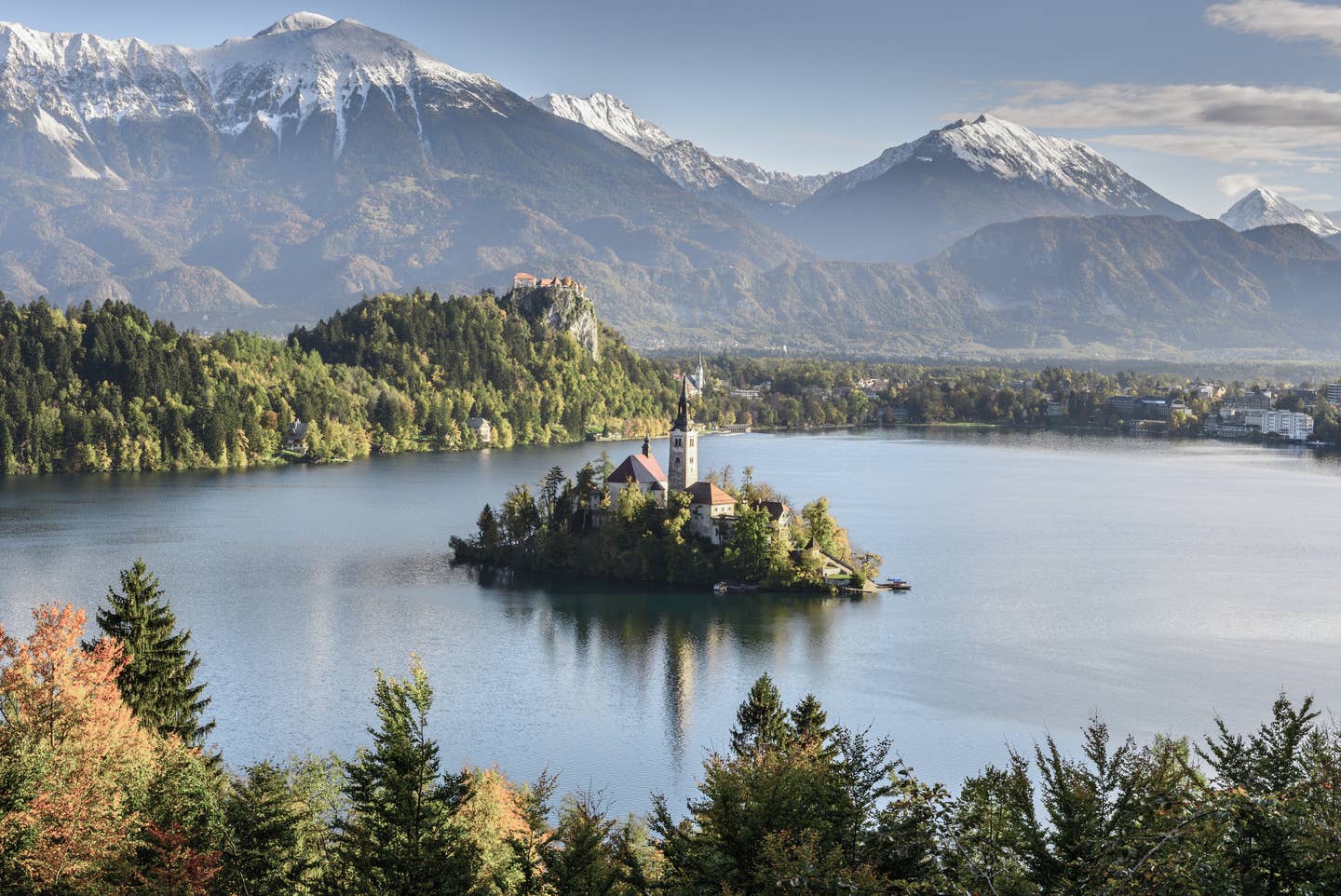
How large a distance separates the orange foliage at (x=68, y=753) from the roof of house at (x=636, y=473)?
1239 inches

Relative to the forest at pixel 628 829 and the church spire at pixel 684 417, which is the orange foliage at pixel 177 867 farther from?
the church spire at pixel 684 417

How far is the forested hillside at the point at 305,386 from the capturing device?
280ft

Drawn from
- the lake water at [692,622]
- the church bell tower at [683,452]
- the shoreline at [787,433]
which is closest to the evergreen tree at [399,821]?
the lake water at [692,622]

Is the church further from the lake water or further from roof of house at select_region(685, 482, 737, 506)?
the lake water

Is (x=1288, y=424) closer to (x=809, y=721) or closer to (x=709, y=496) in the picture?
(x=709, y=496)

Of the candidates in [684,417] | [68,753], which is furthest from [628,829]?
[684,417]

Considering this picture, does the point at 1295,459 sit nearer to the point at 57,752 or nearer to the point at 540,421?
the point at 540,421

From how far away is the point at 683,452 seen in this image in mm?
52844

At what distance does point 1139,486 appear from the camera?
83.9m

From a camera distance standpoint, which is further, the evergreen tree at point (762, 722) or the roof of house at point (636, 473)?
the roof of house at point (636, 473)

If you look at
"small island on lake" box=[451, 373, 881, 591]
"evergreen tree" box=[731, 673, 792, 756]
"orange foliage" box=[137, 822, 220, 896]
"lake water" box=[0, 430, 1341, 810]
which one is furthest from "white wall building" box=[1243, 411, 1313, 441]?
"orange foliage" box=[137, 822, 220, 896]

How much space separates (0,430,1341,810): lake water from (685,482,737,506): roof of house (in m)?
3.86

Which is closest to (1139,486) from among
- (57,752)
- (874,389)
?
(57,752)

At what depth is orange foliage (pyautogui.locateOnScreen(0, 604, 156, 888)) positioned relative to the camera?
17547 millimetres
